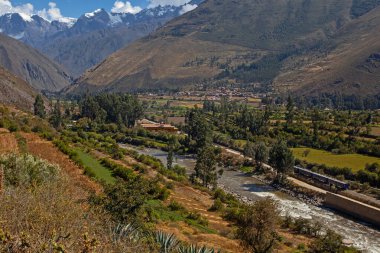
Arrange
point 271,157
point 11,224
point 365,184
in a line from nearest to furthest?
point 11,224 < point 365,184 < point 271,157

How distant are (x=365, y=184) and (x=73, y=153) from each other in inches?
1679

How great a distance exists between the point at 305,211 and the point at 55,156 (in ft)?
109

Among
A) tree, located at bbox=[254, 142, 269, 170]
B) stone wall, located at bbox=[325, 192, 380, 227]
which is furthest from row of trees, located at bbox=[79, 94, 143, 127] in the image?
stone wall, located at bbox=[325, 192, 380, 227]

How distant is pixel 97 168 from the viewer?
50.6 meters

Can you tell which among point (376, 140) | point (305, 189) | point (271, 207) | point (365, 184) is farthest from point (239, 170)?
point (271, 207)

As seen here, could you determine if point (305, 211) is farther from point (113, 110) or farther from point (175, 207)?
point (113, 110)

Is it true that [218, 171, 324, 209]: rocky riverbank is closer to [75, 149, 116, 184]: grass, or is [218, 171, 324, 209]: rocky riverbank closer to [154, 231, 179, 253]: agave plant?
[75, 149, 116, 184]: grass

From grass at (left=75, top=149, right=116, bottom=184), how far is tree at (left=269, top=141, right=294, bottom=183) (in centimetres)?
3073

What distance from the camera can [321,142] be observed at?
303 ft

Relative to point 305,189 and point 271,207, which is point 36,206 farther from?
point 305,189

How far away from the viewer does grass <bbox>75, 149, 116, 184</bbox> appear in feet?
146

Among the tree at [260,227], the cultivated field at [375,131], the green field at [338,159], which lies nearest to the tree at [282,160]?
the green field at [338,159]

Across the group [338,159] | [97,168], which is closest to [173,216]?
[97,168]

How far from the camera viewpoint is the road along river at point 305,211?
150ft
